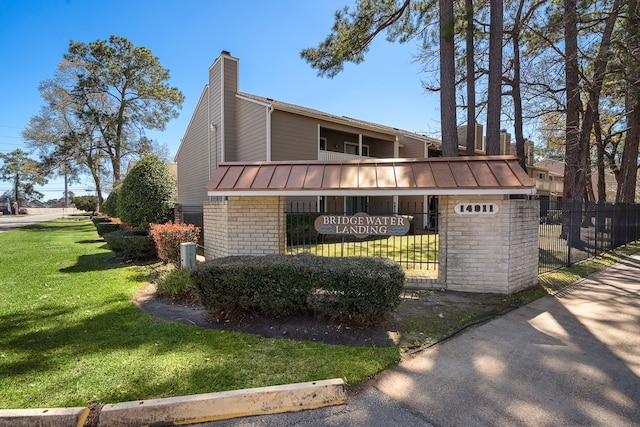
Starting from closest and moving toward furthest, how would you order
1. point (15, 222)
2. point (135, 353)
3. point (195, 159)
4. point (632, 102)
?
point (135, 353) < point (632, 102) < point (195, 159) < point (15, 222)

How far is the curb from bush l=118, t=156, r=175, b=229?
29.8 feet

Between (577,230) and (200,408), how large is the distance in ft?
40.2

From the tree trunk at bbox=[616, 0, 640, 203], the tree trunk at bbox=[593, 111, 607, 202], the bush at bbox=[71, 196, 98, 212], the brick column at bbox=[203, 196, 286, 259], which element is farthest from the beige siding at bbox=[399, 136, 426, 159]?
the bush at bbox=[71, 196, 98, 212]

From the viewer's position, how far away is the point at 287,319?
479cm

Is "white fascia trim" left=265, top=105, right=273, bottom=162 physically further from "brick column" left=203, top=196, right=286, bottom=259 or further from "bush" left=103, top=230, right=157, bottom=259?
"brick column" left=203, top=196, right=286, bottom=259

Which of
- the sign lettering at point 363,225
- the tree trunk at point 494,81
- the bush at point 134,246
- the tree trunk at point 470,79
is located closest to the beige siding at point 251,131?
the bush at point 134,246

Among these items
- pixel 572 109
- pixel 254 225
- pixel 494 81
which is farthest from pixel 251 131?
pixel 572 109

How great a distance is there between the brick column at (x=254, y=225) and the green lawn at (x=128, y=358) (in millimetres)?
2231

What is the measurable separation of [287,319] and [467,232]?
12.6 feet

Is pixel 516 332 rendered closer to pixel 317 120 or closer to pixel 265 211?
pixel 265 211

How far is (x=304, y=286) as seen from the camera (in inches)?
177

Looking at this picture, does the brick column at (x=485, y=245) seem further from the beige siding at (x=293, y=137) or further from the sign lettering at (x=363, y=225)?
the beige siding at (x=293, y=137)

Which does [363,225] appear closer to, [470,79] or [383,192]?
[383,192]

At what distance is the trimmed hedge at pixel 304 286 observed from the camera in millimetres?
4301
